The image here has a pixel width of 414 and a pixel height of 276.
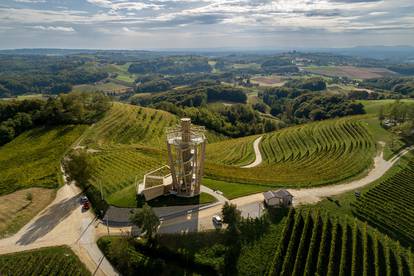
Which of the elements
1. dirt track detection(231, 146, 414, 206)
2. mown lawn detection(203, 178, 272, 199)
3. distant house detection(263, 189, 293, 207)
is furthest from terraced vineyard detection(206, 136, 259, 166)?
distant house detection(263, 189, 293, 207)

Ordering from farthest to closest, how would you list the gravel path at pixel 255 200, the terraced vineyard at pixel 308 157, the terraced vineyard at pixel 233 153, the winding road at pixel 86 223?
the terraced vineyard at pixel 233 153
the terraced vineyard at pixel 308 157
the gravel path at pixel 255 200
the winding road at pixel 86 223

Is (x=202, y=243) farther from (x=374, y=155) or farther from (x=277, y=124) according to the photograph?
(x=277, y=124)

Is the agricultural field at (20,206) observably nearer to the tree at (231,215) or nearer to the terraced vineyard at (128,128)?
the terraced vineyard at (128,128)

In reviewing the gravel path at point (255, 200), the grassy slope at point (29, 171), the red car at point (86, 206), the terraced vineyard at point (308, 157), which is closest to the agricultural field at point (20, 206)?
the grassy slope at point (29, 171)

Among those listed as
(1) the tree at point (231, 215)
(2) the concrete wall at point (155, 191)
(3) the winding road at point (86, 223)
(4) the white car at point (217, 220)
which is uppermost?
(1) the tree at point (231, 215)

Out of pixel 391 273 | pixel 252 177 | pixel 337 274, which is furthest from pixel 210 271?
pixel 252 177

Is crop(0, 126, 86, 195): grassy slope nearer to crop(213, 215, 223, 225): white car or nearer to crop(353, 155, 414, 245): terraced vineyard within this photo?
crop(213, 215, 223, 225): white car
